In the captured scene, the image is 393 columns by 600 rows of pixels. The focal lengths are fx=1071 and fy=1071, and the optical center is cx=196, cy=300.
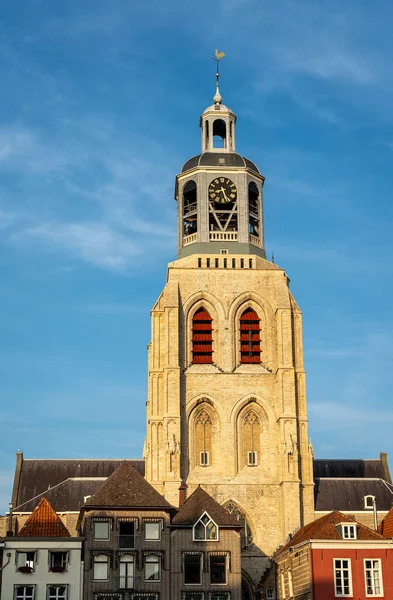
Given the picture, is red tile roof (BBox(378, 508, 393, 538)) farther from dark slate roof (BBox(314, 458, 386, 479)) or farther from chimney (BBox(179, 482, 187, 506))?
dark slate roof (BBox(314, 458, 386, 479))

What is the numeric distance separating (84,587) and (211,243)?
84.6 feet

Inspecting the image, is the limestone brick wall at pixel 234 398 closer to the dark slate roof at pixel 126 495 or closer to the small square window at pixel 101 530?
the dark slate roof at pixel 126 495

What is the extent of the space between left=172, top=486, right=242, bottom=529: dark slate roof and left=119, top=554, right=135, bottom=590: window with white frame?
252 cm

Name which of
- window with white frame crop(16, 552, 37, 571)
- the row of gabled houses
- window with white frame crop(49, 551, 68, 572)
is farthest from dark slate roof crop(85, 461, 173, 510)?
window with white frame crop(16, 552, 37, 571)

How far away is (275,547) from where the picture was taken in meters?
56.9

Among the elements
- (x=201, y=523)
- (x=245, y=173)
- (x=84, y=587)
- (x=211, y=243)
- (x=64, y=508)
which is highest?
(x=245, y=173)

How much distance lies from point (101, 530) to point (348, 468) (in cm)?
2546

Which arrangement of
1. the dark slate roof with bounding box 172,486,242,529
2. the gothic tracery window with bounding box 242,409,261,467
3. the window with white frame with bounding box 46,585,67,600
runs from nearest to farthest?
the window with white frame with bounding box 46,585,67,600 → the dark slate roof with bounding box 172,486,242,529 → the gothic tracery window with bounding box 242,409,261,467

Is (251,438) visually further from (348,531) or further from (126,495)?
(126,495)

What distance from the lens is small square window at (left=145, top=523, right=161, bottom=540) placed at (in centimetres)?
4578

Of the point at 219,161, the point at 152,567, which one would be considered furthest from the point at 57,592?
the point at 219,161

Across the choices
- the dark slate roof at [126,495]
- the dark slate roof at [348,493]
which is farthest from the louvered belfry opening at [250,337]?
the dark slate roof at [126,495]

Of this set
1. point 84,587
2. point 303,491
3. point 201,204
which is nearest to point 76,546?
point 84,587

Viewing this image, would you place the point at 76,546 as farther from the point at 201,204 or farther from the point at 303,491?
the point at 201,204
